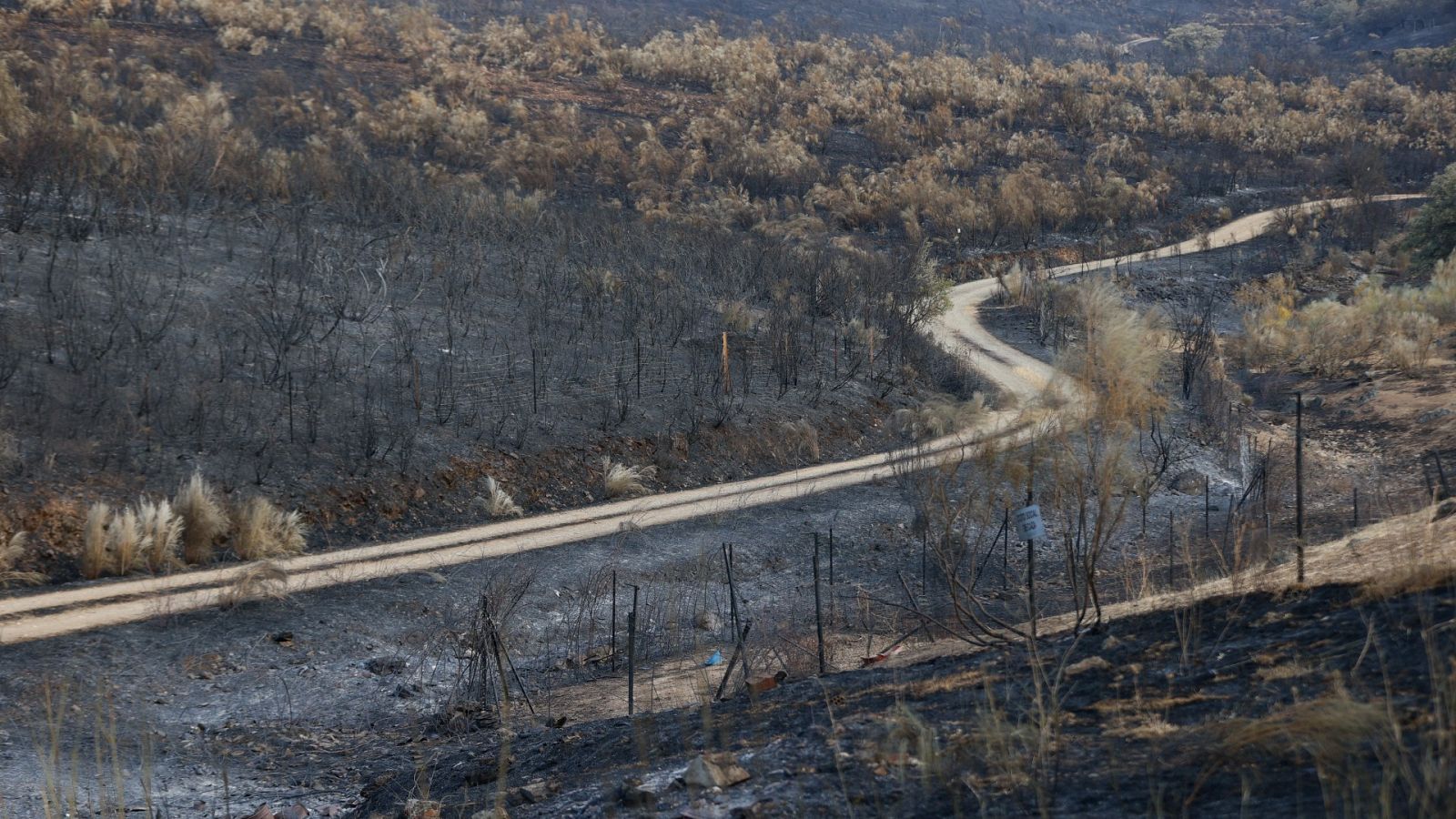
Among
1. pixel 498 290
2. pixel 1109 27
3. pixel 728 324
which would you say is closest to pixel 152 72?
pixel 498 290

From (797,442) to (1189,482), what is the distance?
750cm

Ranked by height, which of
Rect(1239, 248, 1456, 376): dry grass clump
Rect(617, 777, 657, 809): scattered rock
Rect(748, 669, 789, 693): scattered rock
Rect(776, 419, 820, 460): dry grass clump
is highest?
Rect(1239, 248, 1456, 376): dry grass clump

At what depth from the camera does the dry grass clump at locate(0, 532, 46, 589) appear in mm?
13328

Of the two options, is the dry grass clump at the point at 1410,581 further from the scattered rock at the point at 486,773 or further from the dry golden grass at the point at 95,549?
the dry golden grass at the point at 95,549

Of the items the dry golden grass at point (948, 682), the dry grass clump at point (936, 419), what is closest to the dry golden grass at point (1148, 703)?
the dry golden grass at point (948, 682)

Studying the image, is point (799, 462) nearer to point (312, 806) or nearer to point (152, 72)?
point (312, 806)

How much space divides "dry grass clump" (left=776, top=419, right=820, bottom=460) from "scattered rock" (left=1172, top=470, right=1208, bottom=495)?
270 inches

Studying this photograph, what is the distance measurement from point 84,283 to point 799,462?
1399cm

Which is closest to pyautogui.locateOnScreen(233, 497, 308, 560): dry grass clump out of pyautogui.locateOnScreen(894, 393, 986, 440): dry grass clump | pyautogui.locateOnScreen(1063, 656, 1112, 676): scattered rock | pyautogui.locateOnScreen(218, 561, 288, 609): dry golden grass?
pyautogui.locateOnScreen(218, 561, 288, 609): dry golden grass

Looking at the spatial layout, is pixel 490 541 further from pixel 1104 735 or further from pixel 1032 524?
pixel 1104 735

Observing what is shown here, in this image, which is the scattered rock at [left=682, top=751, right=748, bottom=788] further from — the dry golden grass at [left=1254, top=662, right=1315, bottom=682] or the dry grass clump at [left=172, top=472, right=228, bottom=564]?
the dry grass clump at [left=172, top=472, right=228, bottom=564]

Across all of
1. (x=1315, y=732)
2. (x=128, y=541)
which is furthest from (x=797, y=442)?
(x=1315, y=732)

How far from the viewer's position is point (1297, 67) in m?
70.6

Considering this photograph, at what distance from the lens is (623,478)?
1948 cm
